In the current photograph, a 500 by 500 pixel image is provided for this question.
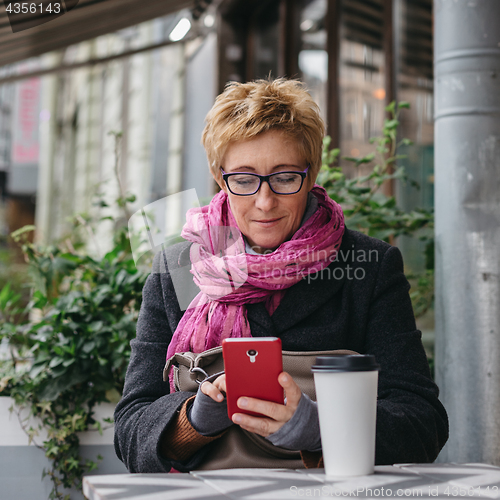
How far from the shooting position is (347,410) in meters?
0.98

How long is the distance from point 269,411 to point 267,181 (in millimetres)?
721

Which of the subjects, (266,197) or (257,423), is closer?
(257,423)

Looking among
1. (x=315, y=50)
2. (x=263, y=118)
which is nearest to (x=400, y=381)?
(x=263, y=118)

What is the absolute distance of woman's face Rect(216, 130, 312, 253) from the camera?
1621 millimetres

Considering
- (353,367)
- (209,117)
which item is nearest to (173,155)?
(209,117)

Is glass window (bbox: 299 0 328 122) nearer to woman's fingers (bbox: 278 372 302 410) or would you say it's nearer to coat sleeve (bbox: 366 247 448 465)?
coat sleeve (bbox: 366 247 448 465)

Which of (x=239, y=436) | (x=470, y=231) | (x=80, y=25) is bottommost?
(x=239, y=436)

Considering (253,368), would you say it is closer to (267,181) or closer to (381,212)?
(267,181)

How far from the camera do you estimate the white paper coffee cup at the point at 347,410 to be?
97 centimetres

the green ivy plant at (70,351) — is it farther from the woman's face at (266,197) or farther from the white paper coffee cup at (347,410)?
the white paper coffee cup at (347,410)

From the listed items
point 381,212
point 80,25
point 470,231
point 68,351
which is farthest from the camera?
point 80,25

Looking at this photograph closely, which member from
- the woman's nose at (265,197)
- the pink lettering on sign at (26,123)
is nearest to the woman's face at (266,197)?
the woman's nose at (265,197)

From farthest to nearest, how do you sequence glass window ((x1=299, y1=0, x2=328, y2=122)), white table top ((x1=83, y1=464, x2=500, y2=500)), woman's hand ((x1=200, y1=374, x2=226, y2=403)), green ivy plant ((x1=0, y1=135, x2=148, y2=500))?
glass window ((x1=299, y1=0, x2=328, y2=122))
green ivy plant ((x1=0, y1=135, x2=148, y2=500))
woman's hand ((x1=200, y1=374, x2=226, y2=403))
white table top ((x1=83, y1=464, x2=500, y2=500))

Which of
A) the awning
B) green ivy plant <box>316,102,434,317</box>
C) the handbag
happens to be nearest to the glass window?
the awning
